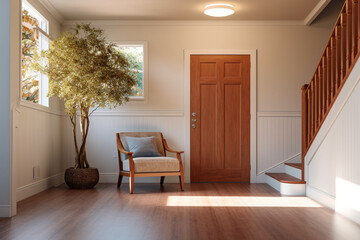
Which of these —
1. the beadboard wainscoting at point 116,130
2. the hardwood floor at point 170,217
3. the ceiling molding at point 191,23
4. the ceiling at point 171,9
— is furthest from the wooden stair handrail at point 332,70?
the beadboard wainscoting at point 116,130

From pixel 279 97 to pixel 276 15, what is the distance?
1.30m

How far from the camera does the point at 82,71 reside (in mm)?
5512

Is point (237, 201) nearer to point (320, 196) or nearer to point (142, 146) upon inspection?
point (320, 196)

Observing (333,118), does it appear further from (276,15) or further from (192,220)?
(276,15)

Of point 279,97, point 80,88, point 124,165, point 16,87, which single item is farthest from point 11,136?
point 279,97

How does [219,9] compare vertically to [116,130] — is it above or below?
above

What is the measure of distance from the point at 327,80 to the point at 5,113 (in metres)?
3.45

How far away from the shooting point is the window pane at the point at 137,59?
664 centimetres

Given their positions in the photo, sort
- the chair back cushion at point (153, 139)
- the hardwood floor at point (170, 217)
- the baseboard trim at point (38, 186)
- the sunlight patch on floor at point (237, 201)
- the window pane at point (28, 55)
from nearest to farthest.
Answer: the hardwood floor at point (170, 217), the sunlight patch on floor at point (237, 201), the baseboard trim at point (38, 186), the window pane at point (28, 55), the chair back cushion at point (153, 139)

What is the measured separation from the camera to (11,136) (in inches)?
153

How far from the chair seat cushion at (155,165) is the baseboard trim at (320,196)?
176 centimetres

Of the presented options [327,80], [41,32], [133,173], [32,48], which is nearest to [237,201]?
[133,173]

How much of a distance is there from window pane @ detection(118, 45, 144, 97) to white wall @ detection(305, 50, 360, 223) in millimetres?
2942

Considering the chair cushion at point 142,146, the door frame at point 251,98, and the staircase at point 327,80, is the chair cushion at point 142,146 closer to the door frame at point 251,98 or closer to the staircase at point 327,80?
the door frame at point 251,98
